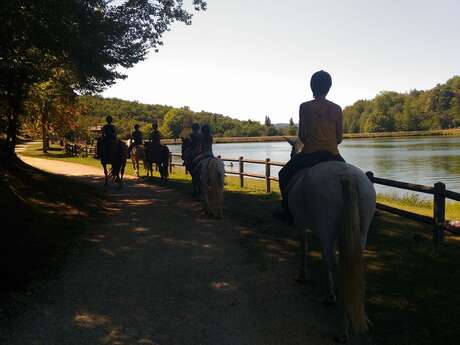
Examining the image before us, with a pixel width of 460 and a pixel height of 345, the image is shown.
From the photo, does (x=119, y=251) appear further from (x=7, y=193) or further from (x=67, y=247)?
(x=7, y=193)

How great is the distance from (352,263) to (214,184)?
6.23 metres

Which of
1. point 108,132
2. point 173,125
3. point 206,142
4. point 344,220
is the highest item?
point 173,125

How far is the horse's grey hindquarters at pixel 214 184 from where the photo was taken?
9820 mm

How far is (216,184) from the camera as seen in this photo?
9.81 meters

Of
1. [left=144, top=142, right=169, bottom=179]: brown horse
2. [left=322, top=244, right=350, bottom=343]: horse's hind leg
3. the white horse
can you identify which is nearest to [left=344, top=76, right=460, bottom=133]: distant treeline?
the white horse

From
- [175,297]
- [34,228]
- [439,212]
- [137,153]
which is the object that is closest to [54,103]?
[137,153]

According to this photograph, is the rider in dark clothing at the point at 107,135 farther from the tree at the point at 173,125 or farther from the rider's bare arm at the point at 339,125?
the tree at the point at 173,125

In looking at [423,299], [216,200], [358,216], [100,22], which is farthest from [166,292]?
[100,22]

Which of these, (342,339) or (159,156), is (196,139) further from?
(342,339)

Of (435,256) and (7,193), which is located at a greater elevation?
(7,193)

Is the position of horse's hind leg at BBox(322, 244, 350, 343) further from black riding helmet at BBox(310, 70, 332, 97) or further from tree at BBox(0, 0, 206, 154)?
tree at BBox(0, 0, 206, 154)

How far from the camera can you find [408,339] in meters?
4.00

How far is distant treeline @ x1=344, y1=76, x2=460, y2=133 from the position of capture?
137 metres

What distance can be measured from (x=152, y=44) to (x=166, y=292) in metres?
12.7
